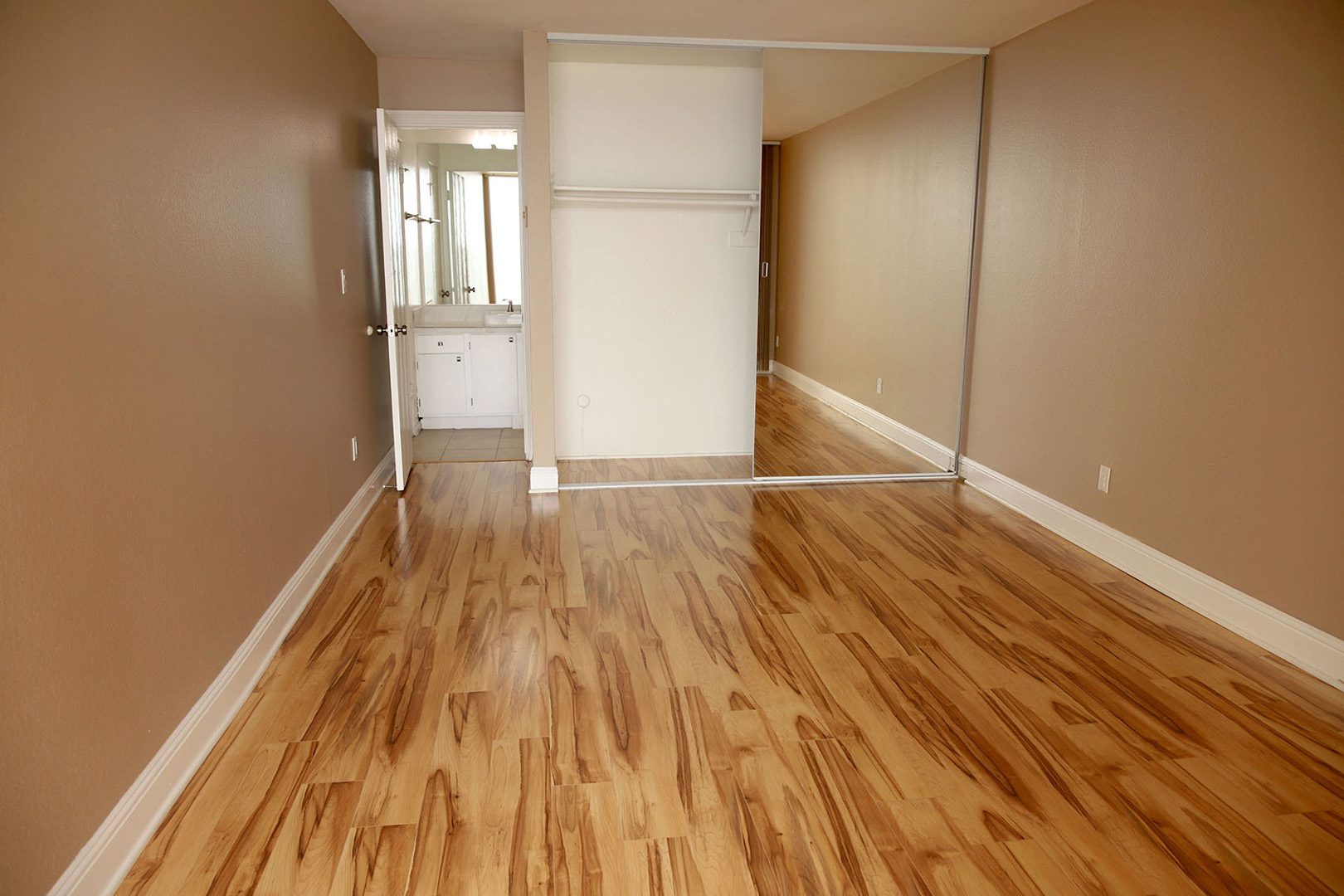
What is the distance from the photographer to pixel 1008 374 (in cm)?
498

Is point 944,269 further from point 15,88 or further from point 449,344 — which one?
point 15,88

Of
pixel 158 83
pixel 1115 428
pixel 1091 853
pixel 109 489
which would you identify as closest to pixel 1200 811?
pixel 1091 853

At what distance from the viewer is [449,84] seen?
5.57 m

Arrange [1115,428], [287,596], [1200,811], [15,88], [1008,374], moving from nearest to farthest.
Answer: [15,88]
[1200,811]
[287,596]
[1115,428]
[1008,374]

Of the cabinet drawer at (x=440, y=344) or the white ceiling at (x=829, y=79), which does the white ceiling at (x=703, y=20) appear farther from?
the cabinet drawer at (x=440, y=344)

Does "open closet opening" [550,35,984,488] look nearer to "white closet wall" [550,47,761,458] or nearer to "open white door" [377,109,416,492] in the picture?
"white closet wall" [550,47,761,458]

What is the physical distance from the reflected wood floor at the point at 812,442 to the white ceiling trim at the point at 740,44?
1897mm

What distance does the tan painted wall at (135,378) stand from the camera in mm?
1732

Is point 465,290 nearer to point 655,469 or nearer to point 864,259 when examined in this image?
point 655,469

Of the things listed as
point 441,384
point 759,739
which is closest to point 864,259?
point 441,384

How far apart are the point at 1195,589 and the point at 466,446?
15.2ft

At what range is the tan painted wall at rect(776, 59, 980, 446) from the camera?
5.30 metres

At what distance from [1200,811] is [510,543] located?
9.67 feet

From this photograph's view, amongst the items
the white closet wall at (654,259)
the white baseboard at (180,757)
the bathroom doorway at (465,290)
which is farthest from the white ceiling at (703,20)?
the white baseboard at (180,757)
